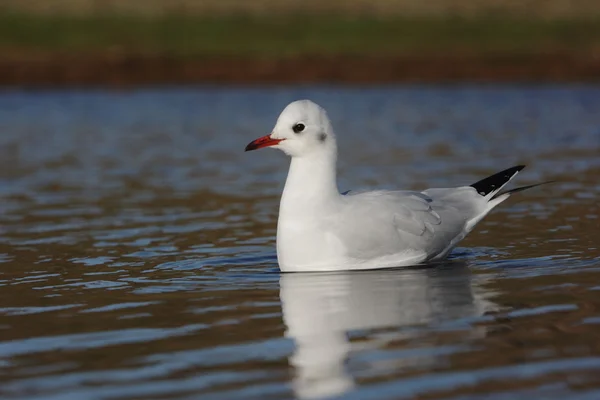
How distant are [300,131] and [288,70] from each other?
24843mm

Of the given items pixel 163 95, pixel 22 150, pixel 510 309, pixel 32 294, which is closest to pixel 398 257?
pixel 510 309

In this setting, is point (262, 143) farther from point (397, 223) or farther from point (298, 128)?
point (397, 223)

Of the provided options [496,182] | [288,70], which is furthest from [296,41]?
[496,182]

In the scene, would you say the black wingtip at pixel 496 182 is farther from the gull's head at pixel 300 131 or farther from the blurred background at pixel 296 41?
the blurred background at pixel 296 41

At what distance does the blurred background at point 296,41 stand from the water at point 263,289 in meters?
13.8

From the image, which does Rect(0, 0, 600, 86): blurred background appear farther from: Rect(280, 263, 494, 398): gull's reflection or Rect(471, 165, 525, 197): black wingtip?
Rect(280, 263, 494, 398): gull's reflection

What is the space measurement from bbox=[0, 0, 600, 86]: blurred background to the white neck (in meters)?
22.4

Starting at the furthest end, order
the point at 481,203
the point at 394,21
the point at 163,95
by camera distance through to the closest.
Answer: the point at 394,21
the point at 163,95
the point at 481,203

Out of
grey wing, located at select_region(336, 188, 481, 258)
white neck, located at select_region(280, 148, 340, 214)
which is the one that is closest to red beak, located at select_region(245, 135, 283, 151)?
white neck, located at select_region(280, 148, 340, 214)

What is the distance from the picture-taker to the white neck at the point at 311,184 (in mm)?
8594

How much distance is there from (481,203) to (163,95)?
21643mm

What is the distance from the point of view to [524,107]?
2423cm

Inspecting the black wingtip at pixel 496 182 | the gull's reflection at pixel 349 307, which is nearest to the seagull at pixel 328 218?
the gull's reflection at pixel 349 307

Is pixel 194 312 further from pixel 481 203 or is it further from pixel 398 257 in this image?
pixel 481 203
